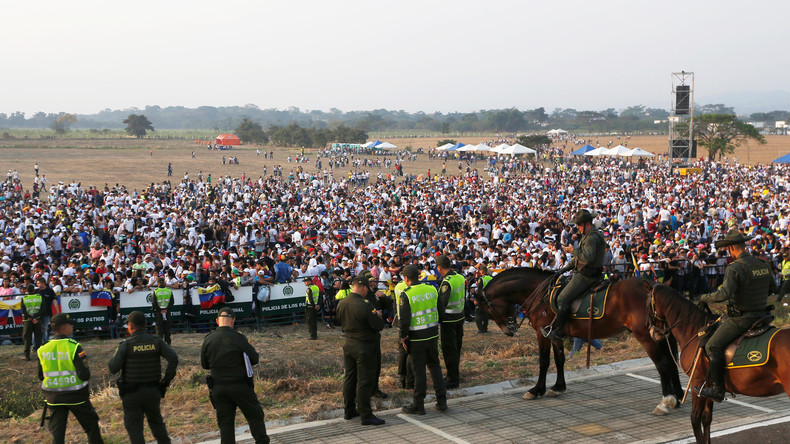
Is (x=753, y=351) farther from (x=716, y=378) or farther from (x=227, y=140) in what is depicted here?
(x=227, y=140)

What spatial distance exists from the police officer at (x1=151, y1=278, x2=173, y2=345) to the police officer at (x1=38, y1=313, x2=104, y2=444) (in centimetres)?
516

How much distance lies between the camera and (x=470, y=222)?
24.1 meters

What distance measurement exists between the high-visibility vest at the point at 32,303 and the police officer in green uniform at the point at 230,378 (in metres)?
5.69

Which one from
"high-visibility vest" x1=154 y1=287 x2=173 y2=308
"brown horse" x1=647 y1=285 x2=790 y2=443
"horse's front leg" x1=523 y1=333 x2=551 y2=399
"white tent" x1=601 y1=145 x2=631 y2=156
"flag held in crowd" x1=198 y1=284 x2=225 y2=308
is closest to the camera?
"brown horse" x1=647 y1=285 x2=790 y2=443

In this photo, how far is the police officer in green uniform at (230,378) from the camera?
6.58 meters

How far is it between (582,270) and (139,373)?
5.11 metres

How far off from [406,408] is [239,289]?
633cm

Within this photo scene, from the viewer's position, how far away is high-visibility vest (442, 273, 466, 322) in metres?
9.18

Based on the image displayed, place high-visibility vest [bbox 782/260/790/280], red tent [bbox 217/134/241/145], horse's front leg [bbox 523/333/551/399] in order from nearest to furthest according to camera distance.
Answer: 1. horse's front leg [bbox 523/333/551/399]
2. high-visibility vest [bbox 782/260/790/280]
3. red tent [bbox 217/134/241/145]

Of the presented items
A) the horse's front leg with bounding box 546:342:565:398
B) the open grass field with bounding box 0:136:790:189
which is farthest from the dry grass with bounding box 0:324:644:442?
the open grass field with bounding box 0:136:790:189

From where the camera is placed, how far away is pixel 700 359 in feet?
22.7

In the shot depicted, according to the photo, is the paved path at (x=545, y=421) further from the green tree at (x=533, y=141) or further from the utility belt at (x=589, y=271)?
the green tree at (x=533, y=141)

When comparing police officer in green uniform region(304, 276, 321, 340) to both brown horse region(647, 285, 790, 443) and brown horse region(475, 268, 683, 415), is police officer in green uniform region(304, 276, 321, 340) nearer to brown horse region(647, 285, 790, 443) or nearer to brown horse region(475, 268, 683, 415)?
brown horse region(475, 268, 683, 415)

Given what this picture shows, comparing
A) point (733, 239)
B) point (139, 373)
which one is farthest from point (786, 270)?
point (139, 373)
